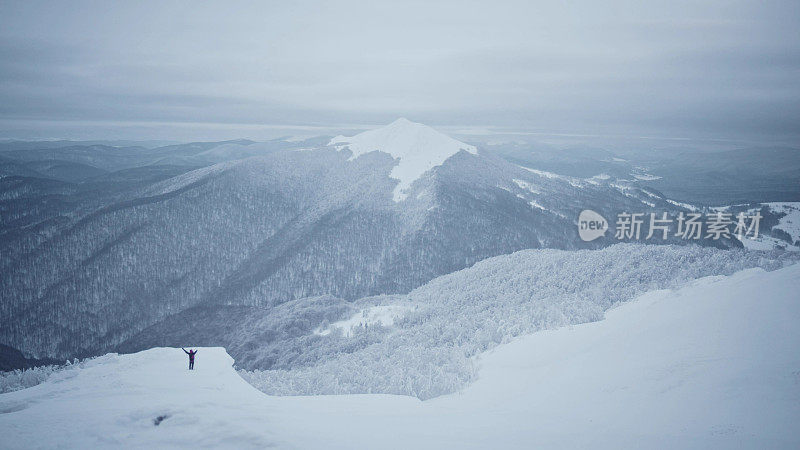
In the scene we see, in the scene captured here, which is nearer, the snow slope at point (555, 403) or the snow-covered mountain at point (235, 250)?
the snow slope at point (555, 403)

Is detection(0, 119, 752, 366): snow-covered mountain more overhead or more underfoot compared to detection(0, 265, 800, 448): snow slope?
more underfoot

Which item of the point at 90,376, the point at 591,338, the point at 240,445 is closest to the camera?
the point at 240,445

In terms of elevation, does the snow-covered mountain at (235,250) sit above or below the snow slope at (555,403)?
below

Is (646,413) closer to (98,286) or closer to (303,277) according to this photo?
(303,277)

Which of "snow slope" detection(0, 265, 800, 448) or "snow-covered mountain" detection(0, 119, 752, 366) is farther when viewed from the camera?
"snow-covered mountain" detection(0, 119, 752, 366)

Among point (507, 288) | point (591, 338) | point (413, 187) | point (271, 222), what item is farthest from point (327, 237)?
point (591, 338)

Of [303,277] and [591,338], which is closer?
[591,338]

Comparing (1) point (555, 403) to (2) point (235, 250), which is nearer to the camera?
(1) point (555, 403)

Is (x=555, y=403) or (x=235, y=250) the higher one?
(x=555, y=403)
